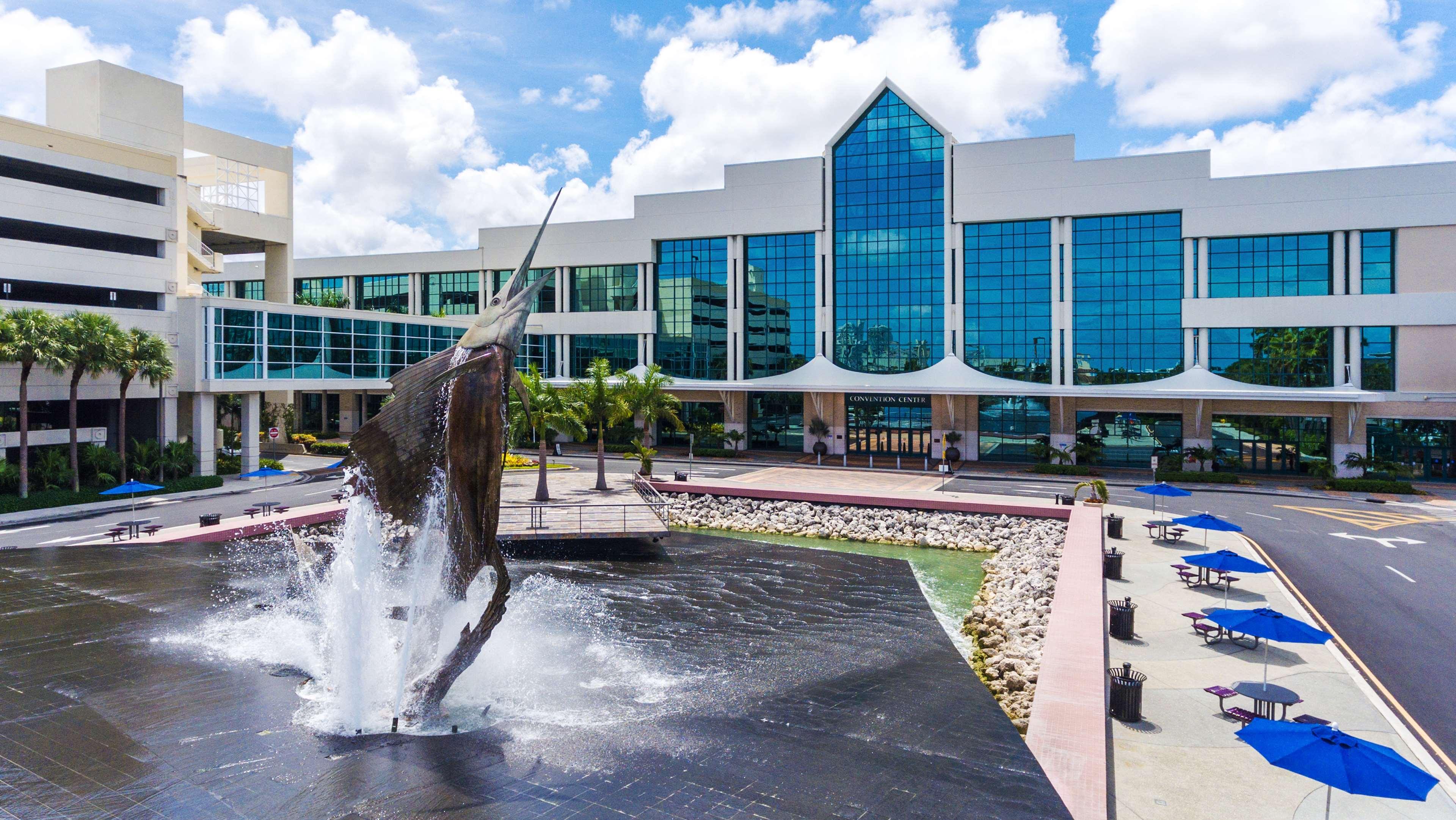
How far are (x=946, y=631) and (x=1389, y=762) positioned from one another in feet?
32.6

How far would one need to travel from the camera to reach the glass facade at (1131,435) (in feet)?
143

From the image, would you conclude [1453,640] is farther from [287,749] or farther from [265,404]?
[265,404]

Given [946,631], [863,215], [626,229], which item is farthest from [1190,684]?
[626,229]

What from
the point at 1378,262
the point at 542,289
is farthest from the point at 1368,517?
the point at 542,289

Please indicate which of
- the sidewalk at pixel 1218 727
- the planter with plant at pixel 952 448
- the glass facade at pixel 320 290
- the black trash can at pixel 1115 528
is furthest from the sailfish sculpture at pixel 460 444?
the glass facade at pixel 320 290

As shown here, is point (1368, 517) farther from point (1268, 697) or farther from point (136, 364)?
point (136, 364)

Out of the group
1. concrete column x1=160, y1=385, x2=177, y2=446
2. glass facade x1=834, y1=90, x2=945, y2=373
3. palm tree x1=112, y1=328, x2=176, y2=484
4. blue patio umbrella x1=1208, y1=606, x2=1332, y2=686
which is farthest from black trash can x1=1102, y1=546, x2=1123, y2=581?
concrete column x1=160, y1=385, x2=177, y2=446

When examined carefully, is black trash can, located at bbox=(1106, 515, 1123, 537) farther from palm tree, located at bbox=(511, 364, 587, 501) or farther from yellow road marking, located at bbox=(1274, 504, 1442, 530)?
palm tree, located at bbox=(511, 364, 587, 501)

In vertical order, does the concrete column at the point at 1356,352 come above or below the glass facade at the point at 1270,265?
below

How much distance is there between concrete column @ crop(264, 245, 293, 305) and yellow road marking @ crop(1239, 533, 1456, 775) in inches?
2031

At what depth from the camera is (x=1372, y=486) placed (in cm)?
3650

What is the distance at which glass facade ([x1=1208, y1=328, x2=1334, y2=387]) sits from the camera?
41375mm

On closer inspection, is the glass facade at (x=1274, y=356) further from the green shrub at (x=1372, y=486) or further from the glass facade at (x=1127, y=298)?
the green shrub at (x=1372, y=486)

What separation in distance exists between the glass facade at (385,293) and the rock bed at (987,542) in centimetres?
3778
